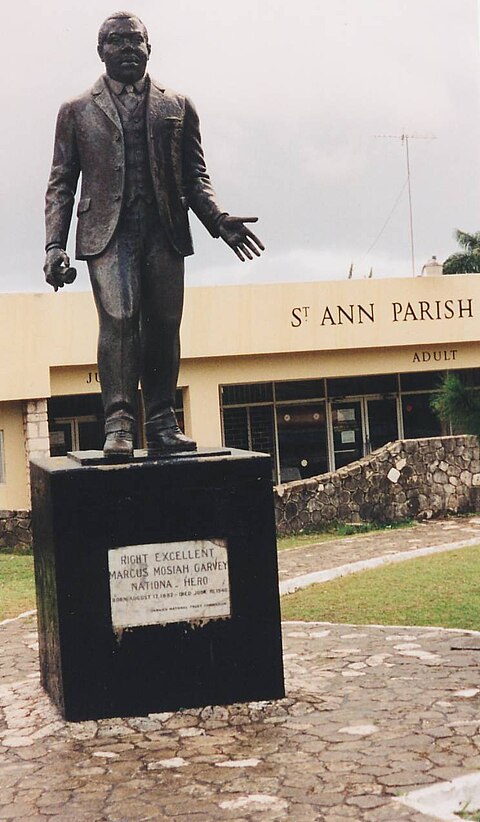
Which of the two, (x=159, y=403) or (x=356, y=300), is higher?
(x=356, y=300)

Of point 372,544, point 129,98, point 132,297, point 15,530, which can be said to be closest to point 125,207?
point 132,297

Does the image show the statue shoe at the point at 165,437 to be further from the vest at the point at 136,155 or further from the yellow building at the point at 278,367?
the yellow building at the point at 278,367

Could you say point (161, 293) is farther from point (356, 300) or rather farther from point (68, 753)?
point (356, 300)

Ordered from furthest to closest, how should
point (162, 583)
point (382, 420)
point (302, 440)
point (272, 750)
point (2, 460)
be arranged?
→ point (382, 420), point (302, 440), point (2, 460), point (162, 583), point (272, 750)

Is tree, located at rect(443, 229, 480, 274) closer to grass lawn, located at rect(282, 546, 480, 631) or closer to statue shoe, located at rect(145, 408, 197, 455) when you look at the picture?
grass lawn, located at rect(282, 546, 480, 631)

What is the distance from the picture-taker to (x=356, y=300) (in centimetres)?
1892

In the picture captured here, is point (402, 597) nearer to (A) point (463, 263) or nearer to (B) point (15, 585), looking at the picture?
(B) point (15, 585)

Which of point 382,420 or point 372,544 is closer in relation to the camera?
point 372,544

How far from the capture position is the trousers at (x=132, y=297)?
6289mm

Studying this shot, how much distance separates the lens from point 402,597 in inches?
380

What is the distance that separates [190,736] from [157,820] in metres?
1.09

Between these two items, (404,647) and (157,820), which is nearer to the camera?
(157,820)

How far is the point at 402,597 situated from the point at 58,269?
4613mm

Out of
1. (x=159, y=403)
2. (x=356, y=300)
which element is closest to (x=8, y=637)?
(x=159, y=403)
